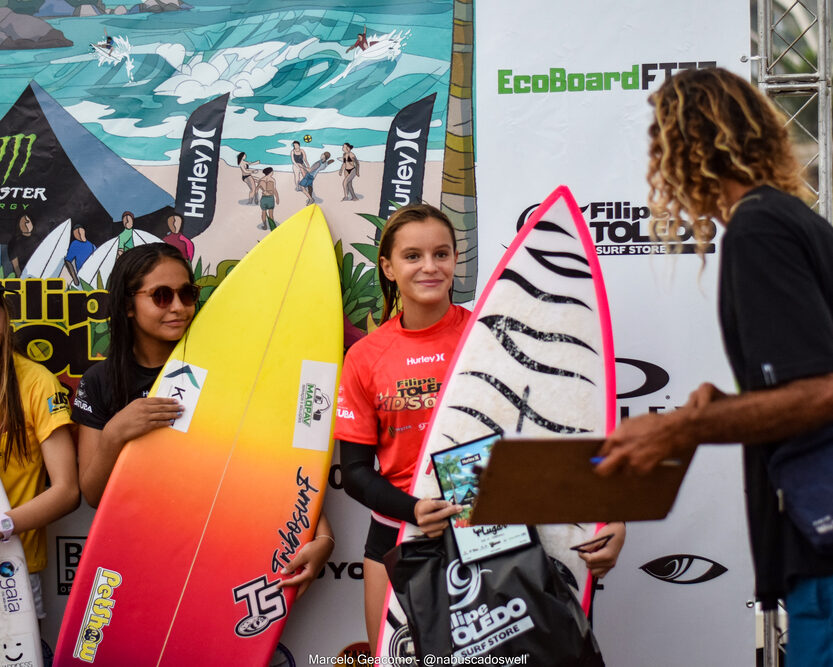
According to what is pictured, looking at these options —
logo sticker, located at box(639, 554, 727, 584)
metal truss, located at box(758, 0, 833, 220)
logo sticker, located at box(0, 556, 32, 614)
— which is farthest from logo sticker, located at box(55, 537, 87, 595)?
metal truss, located at box(758, 0, 833, 220)

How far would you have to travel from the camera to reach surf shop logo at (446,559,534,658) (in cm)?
189

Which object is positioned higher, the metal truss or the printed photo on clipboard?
the metal truss

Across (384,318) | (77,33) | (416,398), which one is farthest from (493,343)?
(77,33)

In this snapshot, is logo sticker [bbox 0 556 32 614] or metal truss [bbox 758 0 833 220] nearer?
metal truss [bbox 758 0 833 220]

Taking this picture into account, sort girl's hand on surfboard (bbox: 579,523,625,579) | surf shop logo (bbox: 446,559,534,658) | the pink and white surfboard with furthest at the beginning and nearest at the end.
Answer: the pink and white surfboard → girl's hand on surfboard (bbox: 579,523,625,579) → surf shop logo (bbox: 446,559,534,658)

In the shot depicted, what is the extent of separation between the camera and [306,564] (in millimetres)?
2656

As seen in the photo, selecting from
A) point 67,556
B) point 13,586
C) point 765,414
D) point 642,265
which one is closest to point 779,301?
point 765,414

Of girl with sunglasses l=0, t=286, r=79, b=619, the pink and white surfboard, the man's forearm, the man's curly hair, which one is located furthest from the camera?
girl with sunglasses l=0, t=286, r=79, b=619

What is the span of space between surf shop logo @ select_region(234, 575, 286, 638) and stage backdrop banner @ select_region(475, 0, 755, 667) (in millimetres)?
1163

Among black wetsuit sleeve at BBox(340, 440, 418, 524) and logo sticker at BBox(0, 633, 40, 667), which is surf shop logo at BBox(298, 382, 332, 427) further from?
logo sticker at BBox(0, 633, 40, 667)

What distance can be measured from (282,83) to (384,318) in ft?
3.45

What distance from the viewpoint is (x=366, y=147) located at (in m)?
2.89

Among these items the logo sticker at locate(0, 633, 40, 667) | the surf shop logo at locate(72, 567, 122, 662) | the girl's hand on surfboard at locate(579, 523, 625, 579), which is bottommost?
the logo sticker at locate(0, 633, 40, 667)

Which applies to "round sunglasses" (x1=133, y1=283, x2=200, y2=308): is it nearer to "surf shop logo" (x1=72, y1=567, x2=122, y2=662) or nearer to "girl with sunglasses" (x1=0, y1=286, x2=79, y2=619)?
"girl with sunglasses" (x1=0, y1=286, x2=79, y2=619)
